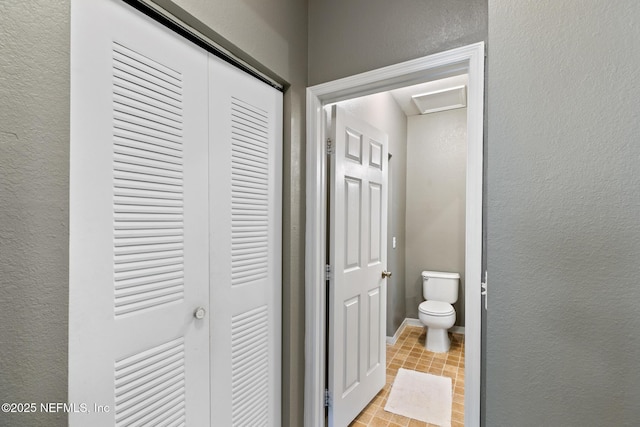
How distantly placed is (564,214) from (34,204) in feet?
4.30

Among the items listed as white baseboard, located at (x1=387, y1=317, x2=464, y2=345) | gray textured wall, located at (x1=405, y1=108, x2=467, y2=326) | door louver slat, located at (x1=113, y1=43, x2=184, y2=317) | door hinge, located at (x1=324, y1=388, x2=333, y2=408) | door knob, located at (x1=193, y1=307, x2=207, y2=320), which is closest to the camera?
door louver slat, located at (x1=113, y1=43, x2=184, y2=317)

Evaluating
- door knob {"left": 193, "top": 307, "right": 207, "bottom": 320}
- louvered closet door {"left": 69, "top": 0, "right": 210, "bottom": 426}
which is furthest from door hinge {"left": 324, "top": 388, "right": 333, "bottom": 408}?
door knob {"left": 193, "top": 307, "right": 207, "bottom": 320}

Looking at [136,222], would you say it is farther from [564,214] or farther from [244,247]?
[564,214]

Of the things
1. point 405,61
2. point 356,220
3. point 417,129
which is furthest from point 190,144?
point 417,129

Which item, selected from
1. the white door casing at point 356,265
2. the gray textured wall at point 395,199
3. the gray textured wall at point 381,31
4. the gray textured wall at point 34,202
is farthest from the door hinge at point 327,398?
the gray textured wall at point 381,31

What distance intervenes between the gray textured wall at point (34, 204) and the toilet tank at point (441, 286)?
337 cm

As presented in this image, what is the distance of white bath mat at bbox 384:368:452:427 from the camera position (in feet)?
6.60

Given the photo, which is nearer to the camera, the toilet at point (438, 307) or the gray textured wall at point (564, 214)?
the gray textured wall at point (564, 214)

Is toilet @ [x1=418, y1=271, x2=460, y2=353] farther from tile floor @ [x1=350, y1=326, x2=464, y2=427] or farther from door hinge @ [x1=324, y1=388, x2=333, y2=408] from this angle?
door hinge @ [x1=324, y1=388, x2=333, y2=408]

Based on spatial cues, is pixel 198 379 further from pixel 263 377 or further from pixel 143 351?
pixel 263 377

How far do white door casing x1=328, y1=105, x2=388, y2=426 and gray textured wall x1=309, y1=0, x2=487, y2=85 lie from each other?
0.30m

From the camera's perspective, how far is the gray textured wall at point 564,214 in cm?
73

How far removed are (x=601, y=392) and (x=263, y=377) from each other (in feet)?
4.02

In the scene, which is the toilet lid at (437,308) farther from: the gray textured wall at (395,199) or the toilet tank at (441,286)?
the gray textured wall at (395,199)
